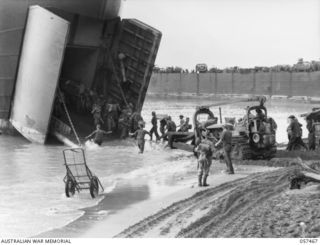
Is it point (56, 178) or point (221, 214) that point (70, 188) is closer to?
point (56, 178)

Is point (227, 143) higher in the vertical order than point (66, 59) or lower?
→ lower

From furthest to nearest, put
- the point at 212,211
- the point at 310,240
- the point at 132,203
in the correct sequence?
1. the point at 132,203
2. the point at 212,211
3. the point at 310,240

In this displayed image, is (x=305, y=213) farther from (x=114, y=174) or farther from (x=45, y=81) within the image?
(x=45, y=81)

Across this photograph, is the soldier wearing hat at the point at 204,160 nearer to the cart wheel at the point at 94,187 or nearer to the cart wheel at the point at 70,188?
the cart wheel at the point at 94,187

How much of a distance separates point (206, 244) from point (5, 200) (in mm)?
5558

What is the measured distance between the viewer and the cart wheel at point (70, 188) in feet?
37.8

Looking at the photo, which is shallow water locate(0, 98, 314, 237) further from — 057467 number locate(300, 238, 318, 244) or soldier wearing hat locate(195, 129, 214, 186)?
057467 number locate(300, 238, 318, 244)

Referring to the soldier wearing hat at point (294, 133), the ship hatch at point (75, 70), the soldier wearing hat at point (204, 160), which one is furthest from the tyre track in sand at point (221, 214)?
the ship hatch at point (75, 70)

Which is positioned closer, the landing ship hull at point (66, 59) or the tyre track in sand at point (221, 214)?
the tyre track in sand at point (221, 214)

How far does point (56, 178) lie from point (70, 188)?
2.74 m

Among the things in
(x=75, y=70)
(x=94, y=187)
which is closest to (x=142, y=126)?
(x=75, y=70)

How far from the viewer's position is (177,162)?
53.5 ft

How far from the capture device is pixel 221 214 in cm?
896

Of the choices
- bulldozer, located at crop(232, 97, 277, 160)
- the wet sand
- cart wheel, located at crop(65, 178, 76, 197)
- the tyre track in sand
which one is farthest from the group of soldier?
cart wheel, located at crop(65, 178, 76, 197)
